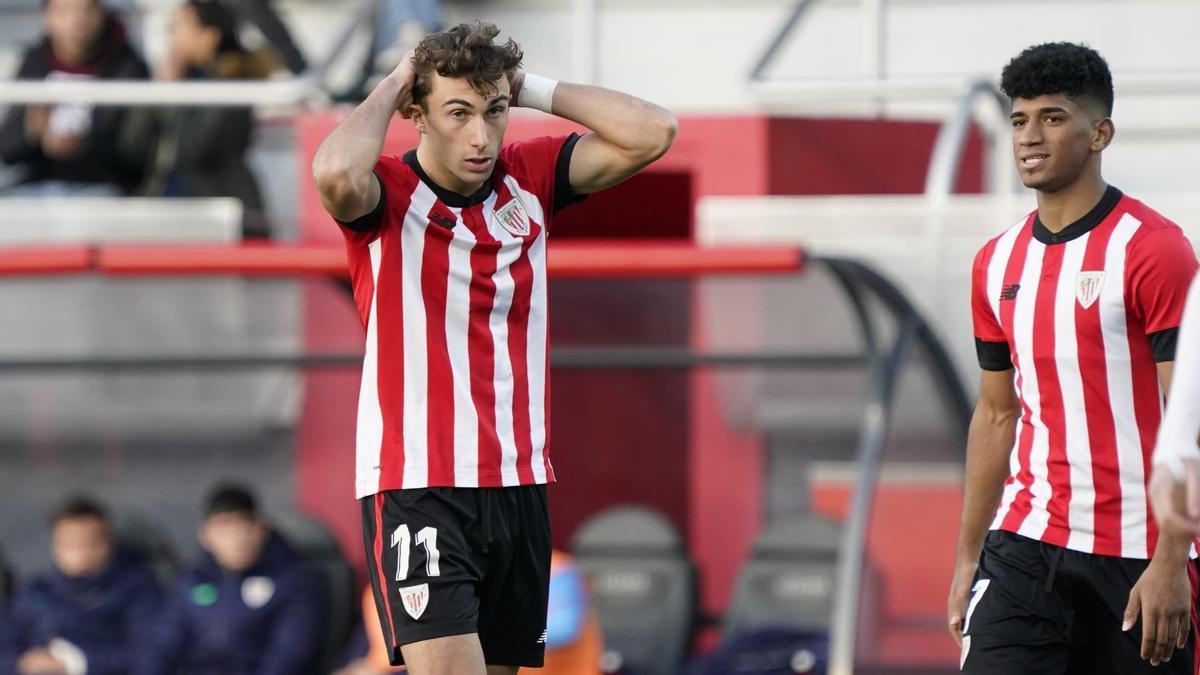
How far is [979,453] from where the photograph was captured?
3.95 metres

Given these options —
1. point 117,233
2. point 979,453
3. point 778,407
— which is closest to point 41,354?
point 117,233

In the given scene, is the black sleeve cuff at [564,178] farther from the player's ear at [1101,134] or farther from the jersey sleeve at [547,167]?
the player's ear at [1101,134]

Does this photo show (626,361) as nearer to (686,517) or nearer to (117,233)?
(686,517)

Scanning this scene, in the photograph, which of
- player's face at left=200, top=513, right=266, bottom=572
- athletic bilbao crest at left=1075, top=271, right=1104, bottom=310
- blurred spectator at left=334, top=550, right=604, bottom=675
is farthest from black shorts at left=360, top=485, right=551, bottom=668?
player's face at left=200, top=513, right=266, bottom=572

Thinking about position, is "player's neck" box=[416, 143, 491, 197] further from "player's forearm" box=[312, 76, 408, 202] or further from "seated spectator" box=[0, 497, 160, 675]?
"seated spectator" box=[0, 497, 160, 675]

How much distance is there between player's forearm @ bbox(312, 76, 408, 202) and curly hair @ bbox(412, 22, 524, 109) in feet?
0.22

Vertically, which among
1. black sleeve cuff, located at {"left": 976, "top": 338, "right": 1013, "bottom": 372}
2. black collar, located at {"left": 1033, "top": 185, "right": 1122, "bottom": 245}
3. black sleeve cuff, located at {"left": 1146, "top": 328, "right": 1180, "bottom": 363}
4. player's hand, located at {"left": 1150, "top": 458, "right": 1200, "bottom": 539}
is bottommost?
player's hand, located at {"left": 1150, "top": 458, "right": 1200, "bottom": 539}

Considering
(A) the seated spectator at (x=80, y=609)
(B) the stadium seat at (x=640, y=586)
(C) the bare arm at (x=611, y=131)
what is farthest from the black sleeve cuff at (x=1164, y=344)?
(A) the seated spectator at (x=80, y=609)

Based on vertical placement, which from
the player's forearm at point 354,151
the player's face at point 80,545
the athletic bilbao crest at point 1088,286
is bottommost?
the player's face at point 80,545

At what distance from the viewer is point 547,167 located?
3.93m

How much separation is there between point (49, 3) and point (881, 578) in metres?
4.12

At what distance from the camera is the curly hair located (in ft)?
12.0

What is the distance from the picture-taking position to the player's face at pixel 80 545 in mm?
7758

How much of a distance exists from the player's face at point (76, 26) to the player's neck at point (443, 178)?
4.59 m
